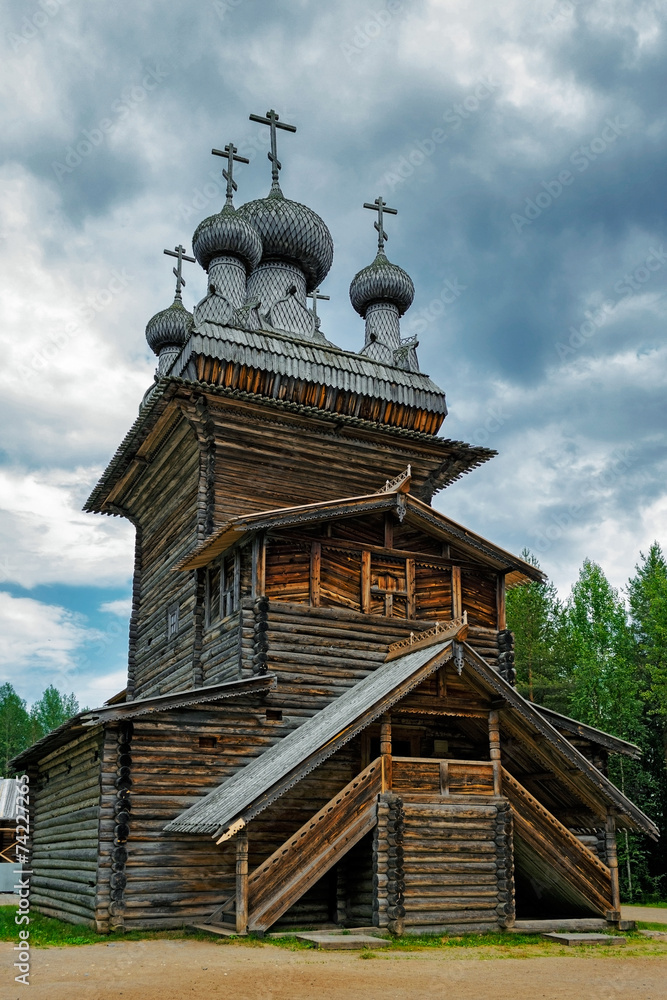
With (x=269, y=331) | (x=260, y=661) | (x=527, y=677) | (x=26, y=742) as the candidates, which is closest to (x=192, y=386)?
(x=269, y=331)

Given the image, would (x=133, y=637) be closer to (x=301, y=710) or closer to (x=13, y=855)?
(x=301, y=710)

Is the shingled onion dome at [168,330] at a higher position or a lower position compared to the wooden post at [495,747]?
higher

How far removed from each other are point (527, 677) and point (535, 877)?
26127 mm

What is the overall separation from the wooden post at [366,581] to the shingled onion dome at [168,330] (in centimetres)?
1450

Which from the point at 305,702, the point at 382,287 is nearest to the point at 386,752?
the point at 305,702

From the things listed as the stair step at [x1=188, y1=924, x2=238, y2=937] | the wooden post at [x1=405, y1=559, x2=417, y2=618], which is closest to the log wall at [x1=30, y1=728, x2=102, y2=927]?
the stair step at [x1=188, y1=924, x2=238, y2=937]

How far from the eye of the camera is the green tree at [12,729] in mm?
64369

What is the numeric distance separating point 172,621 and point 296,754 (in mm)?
8649

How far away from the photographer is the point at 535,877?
1728 centimetres

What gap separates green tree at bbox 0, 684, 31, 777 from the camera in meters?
64.4

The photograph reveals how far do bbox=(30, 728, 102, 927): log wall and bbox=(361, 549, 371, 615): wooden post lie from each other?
6100mm

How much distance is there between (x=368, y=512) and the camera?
65.1ft

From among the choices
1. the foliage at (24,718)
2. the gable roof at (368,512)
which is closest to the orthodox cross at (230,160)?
the gable roof at (368,512)

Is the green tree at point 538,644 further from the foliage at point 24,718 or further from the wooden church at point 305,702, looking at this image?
the foliage at point 24,718
